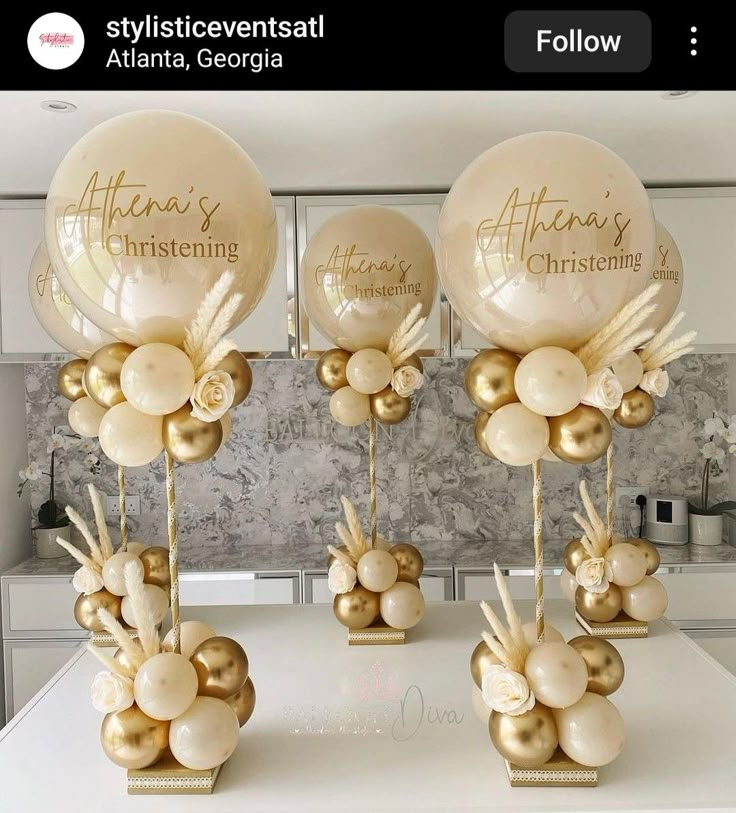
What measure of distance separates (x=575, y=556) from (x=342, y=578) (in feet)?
1.97

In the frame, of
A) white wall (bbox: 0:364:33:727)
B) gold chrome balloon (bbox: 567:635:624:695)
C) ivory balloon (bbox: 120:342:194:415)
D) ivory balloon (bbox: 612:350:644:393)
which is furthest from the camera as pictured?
white wall (bbox: 0:364:33:727)

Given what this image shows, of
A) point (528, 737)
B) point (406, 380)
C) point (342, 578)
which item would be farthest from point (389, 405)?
point (528, 737)

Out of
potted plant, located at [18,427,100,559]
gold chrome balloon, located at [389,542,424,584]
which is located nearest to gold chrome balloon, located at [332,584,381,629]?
gold chrome balloon, located at [389,542,424,584]

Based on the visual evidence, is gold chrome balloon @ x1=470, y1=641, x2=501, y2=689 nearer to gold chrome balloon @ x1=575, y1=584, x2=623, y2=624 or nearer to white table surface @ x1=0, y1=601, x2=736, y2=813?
white table surface @ x1=0, y1=601, x2=736, y2=813

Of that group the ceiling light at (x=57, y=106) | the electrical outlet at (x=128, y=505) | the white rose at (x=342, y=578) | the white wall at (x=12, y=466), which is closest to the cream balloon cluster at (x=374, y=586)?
the white rose at (x=342, y=578)

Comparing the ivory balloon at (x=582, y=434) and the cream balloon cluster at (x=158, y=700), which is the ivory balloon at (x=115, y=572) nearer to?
the cream balloon cluster at (x=158, y=700)

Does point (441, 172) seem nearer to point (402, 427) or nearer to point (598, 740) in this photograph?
point (402, 427)

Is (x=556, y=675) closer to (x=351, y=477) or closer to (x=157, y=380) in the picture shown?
(x=157, y=380)

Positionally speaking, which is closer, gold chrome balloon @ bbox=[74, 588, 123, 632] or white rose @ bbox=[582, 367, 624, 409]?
white rose @ bbox=[582, 367, 624, 409]

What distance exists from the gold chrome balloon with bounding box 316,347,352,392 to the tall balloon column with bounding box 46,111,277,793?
2.34 ft

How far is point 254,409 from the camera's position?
3471 mm

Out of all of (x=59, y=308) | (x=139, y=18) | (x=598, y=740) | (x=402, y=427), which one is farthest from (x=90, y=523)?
(x=598, y=740)

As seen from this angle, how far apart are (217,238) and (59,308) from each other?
0.82m

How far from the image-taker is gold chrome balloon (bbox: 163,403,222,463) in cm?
114
